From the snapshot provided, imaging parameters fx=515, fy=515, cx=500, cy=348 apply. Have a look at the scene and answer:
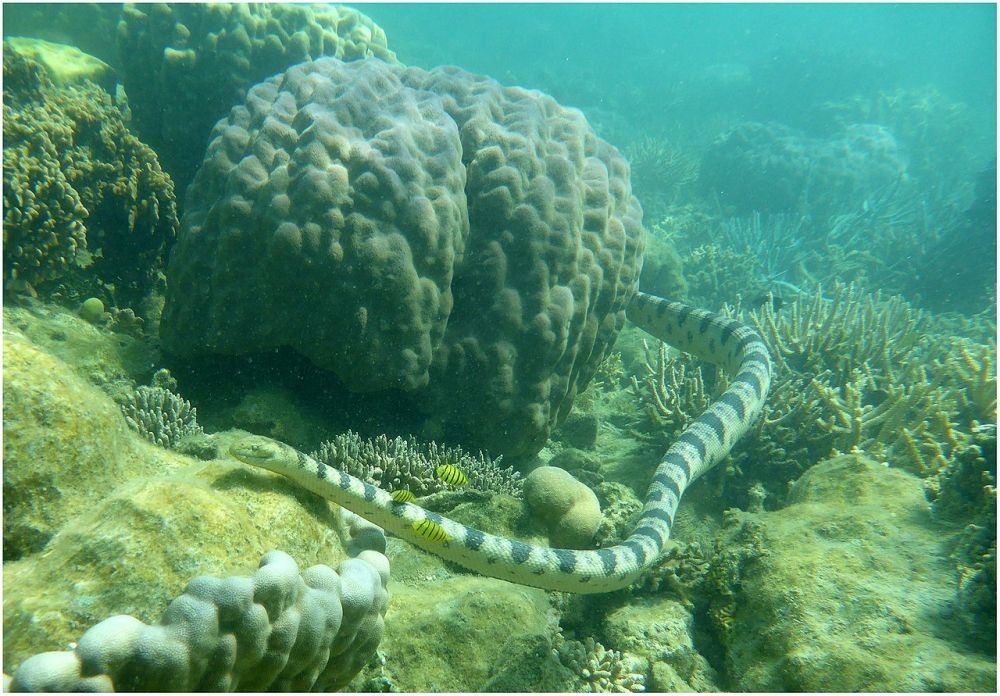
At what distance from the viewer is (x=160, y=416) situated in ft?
12.6

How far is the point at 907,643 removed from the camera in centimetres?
265

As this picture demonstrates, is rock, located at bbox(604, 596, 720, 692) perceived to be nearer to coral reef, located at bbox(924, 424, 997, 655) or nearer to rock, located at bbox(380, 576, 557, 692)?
rock, located at bbox(380, 576, 557, 692)

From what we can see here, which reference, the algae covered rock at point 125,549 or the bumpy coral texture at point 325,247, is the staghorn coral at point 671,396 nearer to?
the bumpy coral texture at point 325,247

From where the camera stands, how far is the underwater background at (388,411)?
2270 mm

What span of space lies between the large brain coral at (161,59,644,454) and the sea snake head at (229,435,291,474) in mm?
1453

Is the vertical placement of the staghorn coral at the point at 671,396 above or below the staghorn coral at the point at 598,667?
above

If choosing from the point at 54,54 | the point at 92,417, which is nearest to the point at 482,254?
the point at 92,417

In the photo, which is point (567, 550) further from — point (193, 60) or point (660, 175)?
point (660, 175)

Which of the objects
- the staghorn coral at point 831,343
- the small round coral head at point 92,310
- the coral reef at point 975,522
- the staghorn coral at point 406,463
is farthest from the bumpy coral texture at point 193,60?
the coral reef at point 975,522

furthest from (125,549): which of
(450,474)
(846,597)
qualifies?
(846,597)

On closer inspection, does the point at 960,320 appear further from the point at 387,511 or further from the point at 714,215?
the point at 387,511

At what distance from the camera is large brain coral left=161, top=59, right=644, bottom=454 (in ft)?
13.7

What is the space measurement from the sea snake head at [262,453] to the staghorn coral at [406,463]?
1.27 meters

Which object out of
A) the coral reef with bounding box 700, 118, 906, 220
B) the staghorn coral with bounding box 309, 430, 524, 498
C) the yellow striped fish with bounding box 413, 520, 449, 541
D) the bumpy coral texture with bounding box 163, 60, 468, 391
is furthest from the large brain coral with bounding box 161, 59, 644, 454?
the coral reef with bounding box 700, 118, 906, 220
